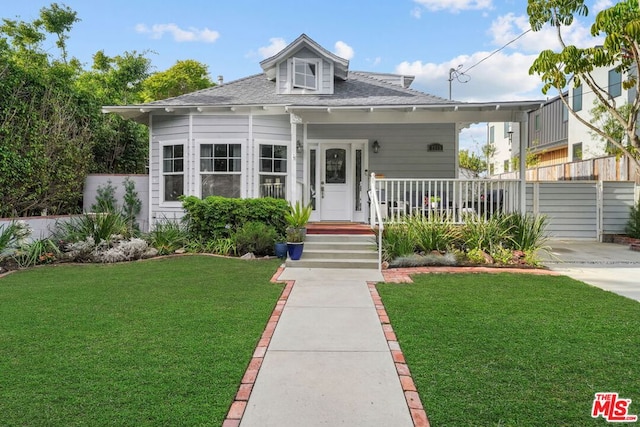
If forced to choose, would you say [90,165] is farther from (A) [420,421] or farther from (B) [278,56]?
(A) [420,421]

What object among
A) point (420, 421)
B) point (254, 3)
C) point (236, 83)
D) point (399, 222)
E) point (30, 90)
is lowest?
point (420, 421)

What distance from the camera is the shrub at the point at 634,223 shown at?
37.4ft

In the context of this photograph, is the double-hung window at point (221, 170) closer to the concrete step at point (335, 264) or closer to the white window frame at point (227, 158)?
the white window frame at point (227, 158)

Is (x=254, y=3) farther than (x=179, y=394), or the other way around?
(x=254, y=3)

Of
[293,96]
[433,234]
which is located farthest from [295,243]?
[293,96]

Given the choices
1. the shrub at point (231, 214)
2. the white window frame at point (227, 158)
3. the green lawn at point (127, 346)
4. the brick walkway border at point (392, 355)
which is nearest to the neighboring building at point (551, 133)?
the white window frame at point (227, 158)

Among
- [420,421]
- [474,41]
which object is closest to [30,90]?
[420,421]

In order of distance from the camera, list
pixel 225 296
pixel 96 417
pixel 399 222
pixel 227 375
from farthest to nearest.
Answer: pixel 399 222 < pixel 225 296 < pixel 227 375 < pixel 96 417

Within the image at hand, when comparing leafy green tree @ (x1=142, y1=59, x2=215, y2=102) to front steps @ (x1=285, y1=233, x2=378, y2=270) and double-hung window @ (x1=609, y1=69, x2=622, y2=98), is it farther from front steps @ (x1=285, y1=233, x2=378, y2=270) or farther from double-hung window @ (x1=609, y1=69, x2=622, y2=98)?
double-hung window @ (x1=609, y1=69, x2=622, y2=98)

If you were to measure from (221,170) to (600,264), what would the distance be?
868 cm

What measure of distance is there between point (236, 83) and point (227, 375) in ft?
35.9

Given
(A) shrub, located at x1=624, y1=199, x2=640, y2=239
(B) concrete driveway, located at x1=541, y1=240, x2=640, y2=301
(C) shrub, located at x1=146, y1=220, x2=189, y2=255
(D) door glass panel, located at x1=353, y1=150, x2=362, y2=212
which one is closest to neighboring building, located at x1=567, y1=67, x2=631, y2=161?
(A) shrub, located at x1=624, y1=199, x2=640, y2=239

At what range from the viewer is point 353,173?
11336 millimetres

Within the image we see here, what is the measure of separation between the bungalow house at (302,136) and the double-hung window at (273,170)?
0.03m
